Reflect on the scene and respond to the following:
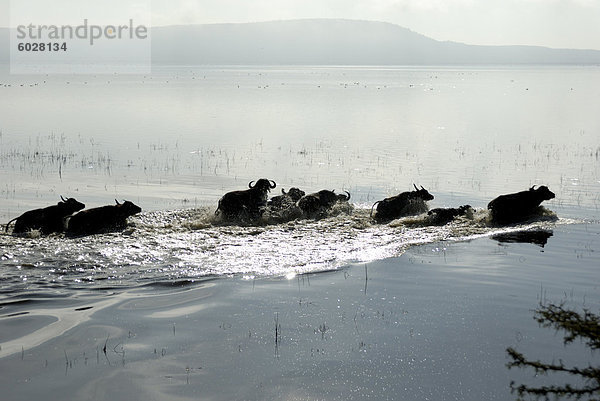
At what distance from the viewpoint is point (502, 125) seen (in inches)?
1895

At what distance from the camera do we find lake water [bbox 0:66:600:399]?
41.2 feet

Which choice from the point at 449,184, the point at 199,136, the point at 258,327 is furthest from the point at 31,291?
the point at 199,136

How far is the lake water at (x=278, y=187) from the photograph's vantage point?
1256 centimetres

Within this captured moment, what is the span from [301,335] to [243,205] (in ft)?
27.1

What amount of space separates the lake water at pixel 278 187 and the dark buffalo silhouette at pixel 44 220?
1.56 ft

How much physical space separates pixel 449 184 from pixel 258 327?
52.6ft

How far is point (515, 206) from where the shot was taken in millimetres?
17922

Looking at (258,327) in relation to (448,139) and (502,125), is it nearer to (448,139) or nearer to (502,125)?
(448,139)

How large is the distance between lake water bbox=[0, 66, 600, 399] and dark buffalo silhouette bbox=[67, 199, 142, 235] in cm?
54

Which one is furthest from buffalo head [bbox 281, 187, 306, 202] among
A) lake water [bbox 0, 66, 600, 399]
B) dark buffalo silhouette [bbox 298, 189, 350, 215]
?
lake water [bbox 0, 66, 600, 399]

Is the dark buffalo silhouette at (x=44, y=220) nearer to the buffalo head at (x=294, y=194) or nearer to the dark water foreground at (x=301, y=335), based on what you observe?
the dark water foreground at (x=301, y=335)

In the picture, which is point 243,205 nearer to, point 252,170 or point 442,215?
point 442,215

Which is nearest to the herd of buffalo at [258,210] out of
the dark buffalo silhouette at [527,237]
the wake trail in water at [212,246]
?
the wake trail in water at [212,246]

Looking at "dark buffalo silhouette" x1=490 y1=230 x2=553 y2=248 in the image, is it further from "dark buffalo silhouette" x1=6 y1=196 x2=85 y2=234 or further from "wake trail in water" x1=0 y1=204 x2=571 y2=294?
"dark buffalo silhouette" x1=6 y1=196 x2=85 y2=234
